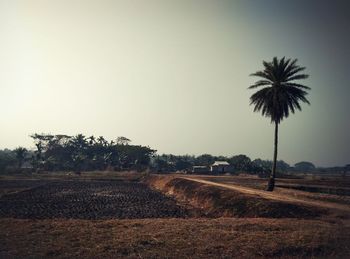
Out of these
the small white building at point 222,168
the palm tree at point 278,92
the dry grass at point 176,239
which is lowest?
the dry grass at point 176,239

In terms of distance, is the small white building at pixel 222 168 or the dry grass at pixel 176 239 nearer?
the dry grass at pixel 176 239

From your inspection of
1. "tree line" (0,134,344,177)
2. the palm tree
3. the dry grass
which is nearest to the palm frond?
the palm tree

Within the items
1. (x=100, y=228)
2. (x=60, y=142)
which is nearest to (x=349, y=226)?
(x=100, y=228)

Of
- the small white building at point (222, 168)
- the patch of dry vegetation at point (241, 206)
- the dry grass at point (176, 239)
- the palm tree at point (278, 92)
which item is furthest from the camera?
the small white building at point (222, 168)

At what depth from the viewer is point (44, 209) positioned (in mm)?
32188

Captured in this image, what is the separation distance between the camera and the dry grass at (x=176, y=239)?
1527 centimetres

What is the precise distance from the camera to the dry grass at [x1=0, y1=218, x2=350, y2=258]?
1527 cm

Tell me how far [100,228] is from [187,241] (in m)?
5.99

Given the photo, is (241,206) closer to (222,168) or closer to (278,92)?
(278,92)

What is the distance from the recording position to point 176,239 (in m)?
17.4

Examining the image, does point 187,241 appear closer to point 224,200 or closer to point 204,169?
point 224,200

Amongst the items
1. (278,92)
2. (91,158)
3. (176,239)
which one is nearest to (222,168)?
(91,158)

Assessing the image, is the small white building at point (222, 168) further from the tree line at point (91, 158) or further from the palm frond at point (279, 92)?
the palm frond at point (279, 92)

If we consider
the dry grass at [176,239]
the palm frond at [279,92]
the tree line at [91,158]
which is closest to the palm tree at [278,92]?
the palm frond at [279,92]
